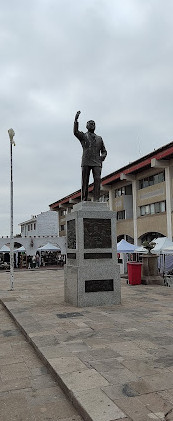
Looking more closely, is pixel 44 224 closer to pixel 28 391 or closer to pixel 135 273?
pixel 135 273

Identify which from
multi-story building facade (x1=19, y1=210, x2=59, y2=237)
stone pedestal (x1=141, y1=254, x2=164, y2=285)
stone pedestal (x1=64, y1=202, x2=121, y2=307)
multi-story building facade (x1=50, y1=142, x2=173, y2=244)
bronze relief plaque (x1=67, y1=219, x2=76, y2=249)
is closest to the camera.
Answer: stone pedestal (x1=64, y1=202, x2=121, y2=307)

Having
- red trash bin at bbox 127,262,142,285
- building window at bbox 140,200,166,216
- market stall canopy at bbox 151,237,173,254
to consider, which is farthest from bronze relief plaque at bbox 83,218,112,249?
building window at bbox 140,200,166,216

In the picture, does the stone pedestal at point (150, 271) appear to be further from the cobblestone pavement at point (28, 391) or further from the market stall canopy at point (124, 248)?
the cobblestone pavement at point (28, 391)

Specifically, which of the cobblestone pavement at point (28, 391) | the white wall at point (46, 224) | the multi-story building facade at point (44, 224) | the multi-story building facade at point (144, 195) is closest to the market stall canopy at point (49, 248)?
the multi-story building facade at point (144, 195)

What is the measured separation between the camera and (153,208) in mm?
31359

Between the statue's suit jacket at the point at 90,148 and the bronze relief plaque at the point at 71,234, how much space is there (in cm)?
183

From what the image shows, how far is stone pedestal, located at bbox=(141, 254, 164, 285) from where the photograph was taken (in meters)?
16.2

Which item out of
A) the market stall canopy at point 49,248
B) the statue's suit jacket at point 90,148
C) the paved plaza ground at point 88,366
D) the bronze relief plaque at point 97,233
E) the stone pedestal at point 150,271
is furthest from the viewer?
the market stall canopy at point 49,248

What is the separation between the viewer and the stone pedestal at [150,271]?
1622cm

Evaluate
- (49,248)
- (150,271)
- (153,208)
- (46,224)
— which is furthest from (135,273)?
(46,224)

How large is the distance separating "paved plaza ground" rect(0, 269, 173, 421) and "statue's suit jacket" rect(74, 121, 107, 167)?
444 cm

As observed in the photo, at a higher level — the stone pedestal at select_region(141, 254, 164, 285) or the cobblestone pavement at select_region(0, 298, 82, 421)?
the stone pedestal at select_region(141, 254, 164, 285)

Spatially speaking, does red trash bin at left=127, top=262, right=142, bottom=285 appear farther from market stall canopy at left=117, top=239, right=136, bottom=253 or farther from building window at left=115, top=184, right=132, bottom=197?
building window at left=115, top=184, right=132, bottom=197

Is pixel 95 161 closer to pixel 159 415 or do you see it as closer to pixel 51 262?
pixel 159 415
